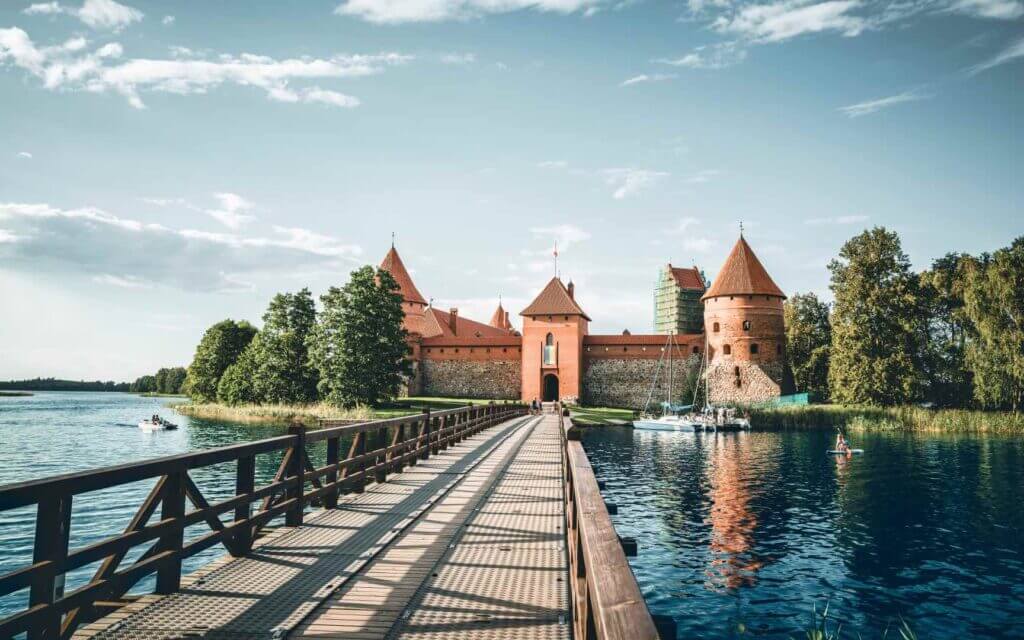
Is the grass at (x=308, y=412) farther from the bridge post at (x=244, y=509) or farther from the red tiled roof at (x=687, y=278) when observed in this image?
the red tiled roof at (x=687, y=278)

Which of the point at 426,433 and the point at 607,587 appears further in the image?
the point at 426,433

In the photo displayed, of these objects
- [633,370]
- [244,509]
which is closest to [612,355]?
[633,370]

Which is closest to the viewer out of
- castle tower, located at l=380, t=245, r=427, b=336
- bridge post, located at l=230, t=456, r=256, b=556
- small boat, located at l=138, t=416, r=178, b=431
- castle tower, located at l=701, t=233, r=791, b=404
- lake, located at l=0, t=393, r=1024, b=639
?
bridge post, located at l=230, t=456, r=256, b=556

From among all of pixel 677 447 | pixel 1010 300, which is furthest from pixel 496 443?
pixel 1010 300

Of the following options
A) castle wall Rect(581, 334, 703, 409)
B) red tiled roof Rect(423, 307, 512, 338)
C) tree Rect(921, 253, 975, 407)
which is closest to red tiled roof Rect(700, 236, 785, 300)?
castle wall Rect(581, 334, 703, 409)

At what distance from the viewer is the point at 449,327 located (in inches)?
2522

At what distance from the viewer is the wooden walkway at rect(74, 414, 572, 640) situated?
4.15 m

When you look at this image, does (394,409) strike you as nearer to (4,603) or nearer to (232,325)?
(232,325)

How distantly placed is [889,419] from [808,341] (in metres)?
15.9

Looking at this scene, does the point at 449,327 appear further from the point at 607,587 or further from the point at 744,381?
the point at 607,587

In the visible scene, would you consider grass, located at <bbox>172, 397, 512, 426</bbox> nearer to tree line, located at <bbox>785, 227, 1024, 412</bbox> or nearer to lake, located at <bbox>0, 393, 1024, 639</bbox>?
lake, located at <bbox>0, 393, 1024, 639</bbox>

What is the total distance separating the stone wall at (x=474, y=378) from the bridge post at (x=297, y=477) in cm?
4729

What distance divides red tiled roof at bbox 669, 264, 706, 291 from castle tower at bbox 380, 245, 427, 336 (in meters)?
44.9

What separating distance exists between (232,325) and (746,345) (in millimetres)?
42386
